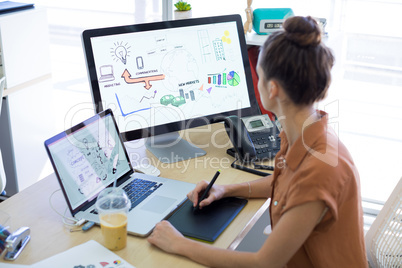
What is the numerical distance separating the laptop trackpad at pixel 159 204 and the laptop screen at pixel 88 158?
150 millimetres

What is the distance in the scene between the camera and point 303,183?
1.13 metres

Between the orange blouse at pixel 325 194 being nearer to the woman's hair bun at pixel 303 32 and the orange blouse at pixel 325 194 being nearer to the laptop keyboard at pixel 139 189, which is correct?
the woman's hair bun at pixel 303 32

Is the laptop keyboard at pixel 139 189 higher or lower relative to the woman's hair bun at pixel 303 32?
lower

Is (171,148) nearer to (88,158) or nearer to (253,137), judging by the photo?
(253,137)

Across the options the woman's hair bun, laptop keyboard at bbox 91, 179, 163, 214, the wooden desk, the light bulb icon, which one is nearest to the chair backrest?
the wooden desk

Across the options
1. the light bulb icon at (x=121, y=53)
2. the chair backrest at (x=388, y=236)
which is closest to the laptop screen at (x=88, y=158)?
the light bulb icon at (x=121, y=53)

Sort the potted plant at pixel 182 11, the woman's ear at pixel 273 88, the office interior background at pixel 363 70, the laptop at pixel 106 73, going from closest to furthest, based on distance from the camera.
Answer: the woman's ear at pixel 273 88, the laptop at pixel 106 73, the potted plant at pixel 182 11, the office interior background at pixel 363 70

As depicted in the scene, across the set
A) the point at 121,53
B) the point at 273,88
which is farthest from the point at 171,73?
the point at 273,88

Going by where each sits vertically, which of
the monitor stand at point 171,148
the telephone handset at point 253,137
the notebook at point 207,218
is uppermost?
the telephone handset at point 253,137

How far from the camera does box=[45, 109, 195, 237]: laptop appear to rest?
1.32 meters

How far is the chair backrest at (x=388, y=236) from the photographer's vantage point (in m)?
1.49

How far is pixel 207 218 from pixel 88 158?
393mm

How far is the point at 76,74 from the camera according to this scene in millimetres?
3824

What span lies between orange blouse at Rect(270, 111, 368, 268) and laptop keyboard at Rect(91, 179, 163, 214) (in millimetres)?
402
